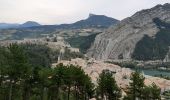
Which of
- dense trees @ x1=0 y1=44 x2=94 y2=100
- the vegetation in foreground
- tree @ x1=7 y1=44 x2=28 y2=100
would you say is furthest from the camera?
the vegetation in foreground

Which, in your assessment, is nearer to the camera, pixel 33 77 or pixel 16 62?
pixel 16 62

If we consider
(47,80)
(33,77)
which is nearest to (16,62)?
(33,77)

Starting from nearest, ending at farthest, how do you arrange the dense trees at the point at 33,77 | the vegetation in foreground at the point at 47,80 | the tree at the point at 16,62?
the tree at the point at 16,62, the dense trees at the point at 33,77, the vegetation in foreground at the point at 47,80

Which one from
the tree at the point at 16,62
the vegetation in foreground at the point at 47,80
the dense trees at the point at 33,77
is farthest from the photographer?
the vegetation in foreground at the point at 47,80

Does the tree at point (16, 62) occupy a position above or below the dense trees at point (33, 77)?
above

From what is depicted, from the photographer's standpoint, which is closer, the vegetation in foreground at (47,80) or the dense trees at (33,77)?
the dense trees at (33,77)

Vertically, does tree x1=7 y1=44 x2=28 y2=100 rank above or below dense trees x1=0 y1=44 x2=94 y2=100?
above

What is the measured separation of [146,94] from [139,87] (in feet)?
43.4

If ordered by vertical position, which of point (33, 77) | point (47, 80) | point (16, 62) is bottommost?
point (47, 80)

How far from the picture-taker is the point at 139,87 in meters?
107

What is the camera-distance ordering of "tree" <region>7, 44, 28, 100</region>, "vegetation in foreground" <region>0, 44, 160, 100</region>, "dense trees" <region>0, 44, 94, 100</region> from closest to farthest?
"tree" <region>7, 44, 28, 100</region>
"dense trees" <region>0, 44, 94, 100</region>
"vegetation in foreground" <region>0, 44, 160, 100</region>

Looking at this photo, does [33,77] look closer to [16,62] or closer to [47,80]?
[47,80]

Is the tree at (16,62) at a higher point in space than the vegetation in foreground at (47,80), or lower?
higher

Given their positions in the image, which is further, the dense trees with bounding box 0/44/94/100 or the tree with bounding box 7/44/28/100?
the dense trees with bounding box 0/44/94/100
